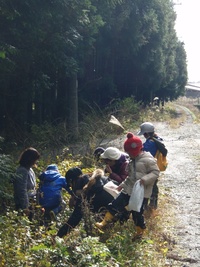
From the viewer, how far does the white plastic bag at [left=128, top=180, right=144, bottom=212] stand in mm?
5688

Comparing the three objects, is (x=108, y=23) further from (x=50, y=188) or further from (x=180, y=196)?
(x=50, y=188)

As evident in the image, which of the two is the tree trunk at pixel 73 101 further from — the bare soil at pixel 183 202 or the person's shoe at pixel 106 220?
the person's shoe at pixel 106 220

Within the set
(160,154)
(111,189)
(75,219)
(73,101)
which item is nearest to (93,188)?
(111,189)

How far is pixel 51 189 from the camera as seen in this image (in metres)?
6.55

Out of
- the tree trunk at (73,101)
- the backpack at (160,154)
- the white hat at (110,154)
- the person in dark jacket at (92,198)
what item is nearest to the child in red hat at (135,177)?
the person in dark jacket at (92,198)

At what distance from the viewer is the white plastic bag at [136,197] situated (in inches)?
224

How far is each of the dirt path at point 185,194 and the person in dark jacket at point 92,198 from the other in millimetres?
1203

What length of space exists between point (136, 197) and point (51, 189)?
1.49 m

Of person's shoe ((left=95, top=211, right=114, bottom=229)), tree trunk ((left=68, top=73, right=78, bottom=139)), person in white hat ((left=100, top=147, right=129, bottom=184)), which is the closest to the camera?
person's shoe ((left=95, top=211, right=114, bottom=229))

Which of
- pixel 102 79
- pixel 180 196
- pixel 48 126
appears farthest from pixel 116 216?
pixel 102 79

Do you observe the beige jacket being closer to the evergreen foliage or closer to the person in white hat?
→ the person in white hat

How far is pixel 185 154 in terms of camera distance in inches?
596

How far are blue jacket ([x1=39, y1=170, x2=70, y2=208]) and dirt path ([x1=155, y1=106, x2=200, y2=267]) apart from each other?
1.88 m

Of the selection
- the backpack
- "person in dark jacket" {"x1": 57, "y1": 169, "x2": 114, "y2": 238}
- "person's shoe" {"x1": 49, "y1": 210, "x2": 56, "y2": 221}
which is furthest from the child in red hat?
the backpack
